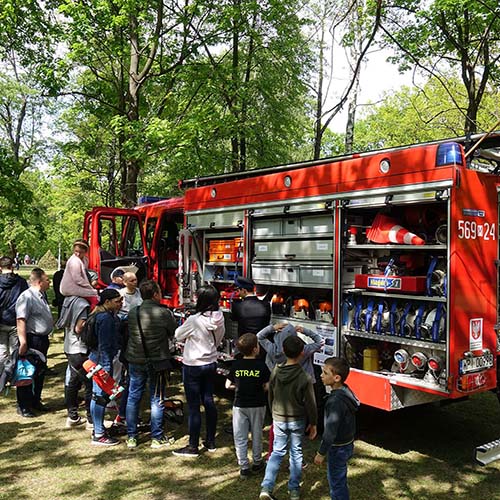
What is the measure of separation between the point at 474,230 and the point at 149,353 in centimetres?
341

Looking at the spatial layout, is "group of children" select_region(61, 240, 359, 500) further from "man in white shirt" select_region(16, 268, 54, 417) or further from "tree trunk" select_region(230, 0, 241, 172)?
"tree trunk" select_region(230, 0, 241, 172)

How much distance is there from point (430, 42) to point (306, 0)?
4536 millimetres

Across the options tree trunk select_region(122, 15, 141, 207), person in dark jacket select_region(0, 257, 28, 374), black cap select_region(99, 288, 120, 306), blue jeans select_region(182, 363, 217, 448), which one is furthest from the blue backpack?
tree trunk select_region(122, 15, 141, 207)

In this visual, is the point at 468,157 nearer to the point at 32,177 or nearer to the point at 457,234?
the point at 457,234

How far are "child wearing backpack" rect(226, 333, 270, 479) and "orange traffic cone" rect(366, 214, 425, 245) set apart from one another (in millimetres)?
1669

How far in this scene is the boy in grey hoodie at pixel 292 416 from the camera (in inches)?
170

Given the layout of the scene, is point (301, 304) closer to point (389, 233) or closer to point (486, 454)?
point (389, 233)

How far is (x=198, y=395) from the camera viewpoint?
552cm

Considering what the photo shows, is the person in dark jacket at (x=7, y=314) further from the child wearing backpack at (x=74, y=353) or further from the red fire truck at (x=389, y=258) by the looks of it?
the red fire truck at (x=389, y=258)

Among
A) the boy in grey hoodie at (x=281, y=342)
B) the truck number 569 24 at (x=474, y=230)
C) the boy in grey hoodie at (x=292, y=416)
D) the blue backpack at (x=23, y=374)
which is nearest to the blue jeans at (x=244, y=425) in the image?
the boy in grey hoodie at (x=292, y=416)

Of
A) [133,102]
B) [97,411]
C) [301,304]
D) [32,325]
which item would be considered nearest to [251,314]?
[301,304]

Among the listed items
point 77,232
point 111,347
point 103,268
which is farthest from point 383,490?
point 77,232

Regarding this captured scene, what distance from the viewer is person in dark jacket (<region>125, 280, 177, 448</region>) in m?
5.54

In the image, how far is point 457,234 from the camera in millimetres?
4695
